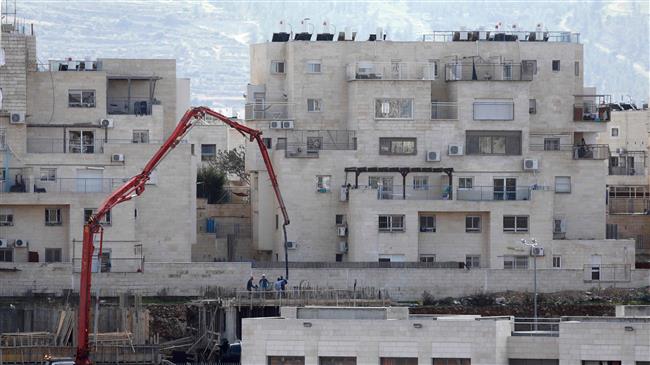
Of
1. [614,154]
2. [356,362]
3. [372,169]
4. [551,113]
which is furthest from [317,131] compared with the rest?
[356,362]

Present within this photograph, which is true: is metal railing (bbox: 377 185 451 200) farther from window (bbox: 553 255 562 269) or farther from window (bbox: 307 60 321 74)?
window (bbox: 307 60 321 74)

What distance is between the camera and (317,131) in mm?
119000

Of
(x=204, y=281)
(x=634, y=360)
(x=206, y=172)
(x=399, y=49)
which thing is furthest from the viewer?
(x=206, y=172)

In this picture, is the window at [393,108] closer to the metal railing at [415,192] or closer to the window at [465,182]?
the metal railing at [415,192]

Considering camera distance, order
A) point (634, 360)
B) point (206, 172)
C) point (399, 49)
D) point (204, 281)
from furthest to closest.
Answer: point (206, 172)
point (399, 49)
point (204, 281)
point (634, 360)

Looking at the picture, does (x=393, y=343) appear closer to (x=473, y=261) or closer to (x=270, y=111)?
(x=473, y=261)

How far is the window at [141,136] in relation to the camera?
116250 millimetres

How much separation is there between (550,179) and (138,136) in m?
→ 18.7

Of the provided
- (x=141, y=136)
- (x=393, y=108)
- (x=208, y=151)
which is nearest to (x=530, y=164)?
(x=393, y=108)

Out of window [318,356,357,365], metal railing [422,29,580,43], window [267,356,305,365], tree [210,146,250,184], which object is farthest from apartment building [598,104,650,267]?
window [267,356,305,365]

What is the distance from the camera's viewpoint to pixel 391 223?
115188 millimetres

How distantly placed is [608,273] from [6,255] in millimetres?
25967

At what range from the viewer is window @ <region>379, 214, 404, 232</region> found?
378 feet

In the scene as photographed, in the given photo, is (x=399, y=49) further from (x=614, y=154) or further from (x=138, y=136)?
(x=614, y=154)
